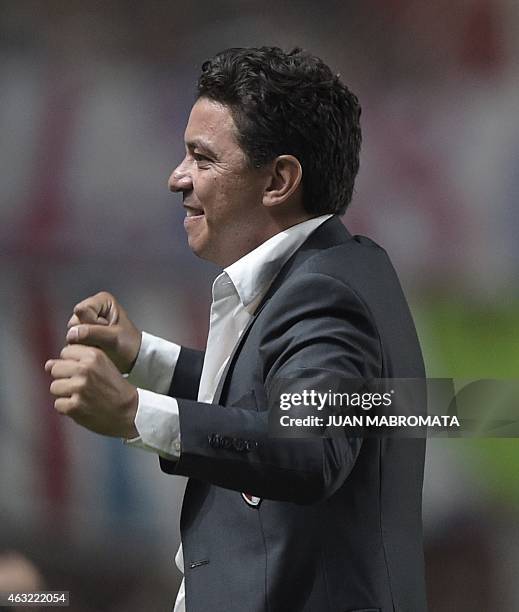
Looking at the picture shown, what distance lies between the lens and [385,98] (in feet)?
7.53

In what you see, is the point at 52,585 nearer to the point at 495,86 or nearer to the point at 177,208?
the point at 177,208

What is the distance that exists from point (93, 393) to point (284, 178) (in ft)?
1.41

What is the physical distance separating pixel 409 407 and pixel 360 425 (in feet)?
0.48

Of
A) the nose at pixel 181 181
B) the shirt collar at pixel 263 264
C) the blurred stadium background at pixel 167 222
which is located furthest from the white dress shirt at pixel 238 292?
the blurred stadium background at pixel 167 222

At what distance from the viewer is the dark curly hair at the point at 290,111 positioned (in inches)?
50.1

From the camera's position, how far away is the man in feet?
3.26

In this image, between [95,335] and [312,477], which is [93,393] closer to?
[312,477]

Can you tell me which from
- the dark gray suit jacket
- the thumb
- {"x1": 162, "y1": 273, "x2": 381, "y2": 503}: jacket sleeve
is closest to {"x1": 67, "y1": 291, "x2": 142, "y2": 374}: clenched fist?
the thumb

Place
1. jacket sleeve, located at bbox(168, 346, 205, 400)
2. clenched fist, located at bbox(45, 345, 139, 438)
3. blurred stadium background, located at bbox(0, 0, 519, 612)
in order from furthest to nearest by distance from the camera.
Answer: blurred stadium background, located at bbox(0, 0, 519, 612) < jacket sleeve, located at bbox(168, 346, 205, 400) < clenched fist, located at bbox(45, 345, 139, 438)

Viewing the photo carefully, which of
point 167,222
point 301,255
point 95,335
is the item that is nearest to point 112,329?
point 95,335

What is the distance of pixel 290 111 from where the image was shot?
1.27m

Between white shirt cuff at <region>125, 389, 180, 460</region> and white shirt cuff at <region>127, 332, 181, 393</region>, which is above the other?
white shirt cuff at <region>127, 332, 181, 393</region>

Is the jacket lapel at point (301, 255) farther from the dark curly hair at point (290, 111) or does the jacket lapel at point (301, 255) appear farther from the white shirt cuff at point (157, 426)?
the white shirt cuff at point (157, 426)

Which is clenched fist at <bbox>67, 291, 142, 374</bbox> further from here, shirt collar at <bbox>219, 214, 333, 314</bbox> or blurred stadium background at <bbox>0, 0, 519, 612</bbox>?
blurred stadium background at <bbox>0, 0, 519, 612</bbox>
